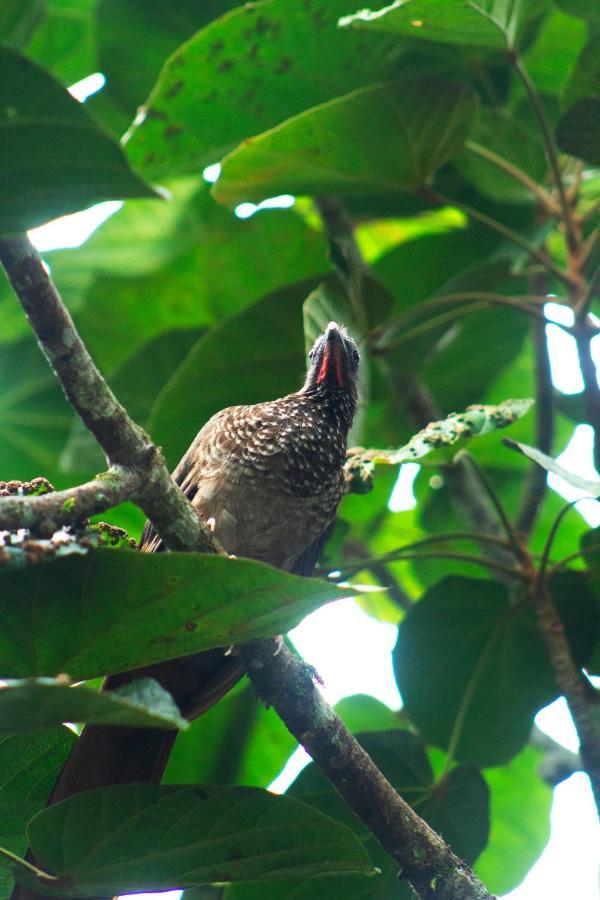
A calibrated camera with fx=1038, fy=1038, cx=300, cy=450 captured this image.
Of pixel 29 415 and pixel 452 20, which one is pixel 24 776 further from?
pixel 452 20

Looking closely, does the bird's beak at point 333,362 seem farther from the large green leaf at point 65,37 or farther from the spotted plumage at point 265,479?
the large green leaf at point 65,37

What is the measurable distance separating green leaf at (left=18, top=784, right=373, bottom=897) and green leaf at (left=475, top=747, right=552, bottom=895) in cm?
151

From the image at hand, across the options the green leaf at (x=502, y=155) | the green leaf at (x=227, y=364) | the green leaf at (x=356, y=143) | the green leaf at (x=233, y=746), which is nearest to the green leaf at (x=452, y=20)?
the green leaf at (x=356, y=143)

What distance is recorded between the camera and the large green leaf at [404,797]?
2.25m

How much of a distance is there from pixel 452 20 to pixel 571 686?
1.47m

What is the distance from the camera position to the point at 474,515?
119 inches

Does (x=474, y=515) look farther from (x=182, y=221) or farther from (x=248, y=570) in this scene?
(x=248, y=570)

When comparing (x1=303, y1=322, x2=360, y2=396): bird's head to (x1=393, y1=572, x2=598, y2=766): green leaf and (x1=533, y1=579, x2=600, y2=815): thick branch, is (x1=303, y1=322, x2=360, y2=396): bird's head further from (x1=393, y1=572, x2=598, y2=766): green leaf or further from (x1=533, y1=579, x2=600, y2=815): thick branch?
(x1=533, y1=579, x2=600, y2=815): thick branch

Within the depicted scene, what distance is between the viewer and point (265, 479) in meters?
Answer: 2.49

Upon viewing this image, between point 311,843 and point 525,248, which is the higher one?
point 525,248

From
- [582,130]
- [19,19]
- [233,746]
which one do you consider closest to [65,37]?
[19,19]

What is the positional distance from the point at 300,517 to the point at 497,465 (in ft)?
4.14

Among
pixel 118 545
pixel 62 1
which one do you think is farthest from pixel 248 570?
pixel 62 1

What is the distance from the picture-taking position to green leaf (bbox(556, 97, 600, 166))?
239 centimetres
